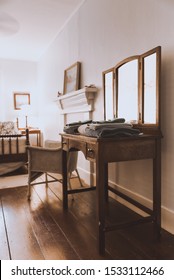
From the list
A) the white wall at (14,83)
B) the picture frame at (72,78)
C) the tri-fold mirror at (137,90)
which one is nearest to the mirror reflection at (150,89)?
the tri-fold mirror at (137,90)

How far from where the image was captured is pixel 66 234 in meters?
1.91

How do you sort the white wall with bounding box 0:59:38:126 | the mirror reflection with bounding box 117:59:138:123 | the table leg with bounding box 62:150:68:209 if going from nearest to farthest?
1. the mirror reflection with bounding box 117:59:138:123
2. the table leg with bounding box 62:150:68:209
3. the white wall with bounding box 0:59:38:126

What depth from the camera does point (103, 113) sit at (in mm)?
2805

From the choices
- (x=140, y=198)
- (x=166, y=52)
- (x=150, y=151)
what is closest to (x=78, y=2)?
(x=166, y=52)

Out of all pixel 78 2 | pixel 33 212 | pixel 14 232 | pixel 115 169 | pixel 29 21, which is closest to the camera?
pixel 14 232

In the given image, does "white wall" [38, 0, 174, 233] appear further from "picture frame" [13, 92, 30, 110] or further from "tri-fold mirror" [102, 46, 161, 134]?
"picture frame" [13, 92, 30, 110]

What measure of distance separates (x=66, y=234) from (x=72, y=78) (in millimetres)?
2580

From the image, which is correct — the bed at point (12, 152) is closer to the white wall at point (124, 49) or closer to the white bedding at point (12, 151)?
the white bedding at point (12, 151)

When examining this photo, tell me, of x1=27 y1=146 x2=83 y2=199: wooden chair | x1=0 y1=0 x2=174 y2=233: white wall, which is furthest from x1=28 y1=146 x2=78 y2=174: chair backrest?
x1=0 y1=0 x2=174 y2=233: white wall

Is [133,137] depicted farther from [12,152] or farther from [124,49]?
[12,152]

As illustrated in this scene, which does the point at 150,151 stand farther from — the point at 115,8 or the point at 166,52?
the point at 115,8

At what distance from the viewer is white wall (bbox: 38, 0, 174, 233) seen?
5.99ft

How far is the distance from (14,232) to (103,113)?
163 cm

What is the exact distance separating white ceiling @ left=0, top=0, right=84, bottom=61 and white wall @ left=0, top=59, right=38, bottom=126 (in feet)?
2.42
